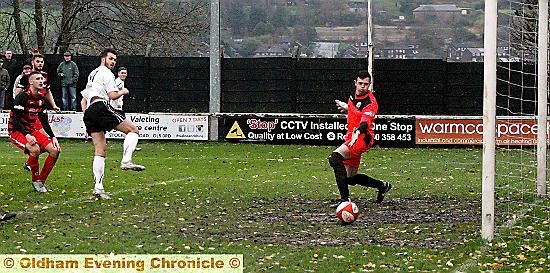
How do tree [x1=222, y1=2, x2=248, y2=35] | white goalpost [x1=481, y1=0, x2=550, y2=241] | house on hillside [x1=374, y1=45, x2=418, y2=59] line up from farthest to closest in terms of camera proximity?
tree [x1=222, y1=2, x2=248, y2=35]
house on hillside [x1=374, y1=45, x2=418, y2=59]
white goalpost [x1=481, y1=0, x2=550, y2=241]

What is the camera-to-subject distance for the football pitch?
34.9ft

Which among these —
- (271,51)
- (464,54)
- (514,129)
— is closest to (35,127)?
(514,129)

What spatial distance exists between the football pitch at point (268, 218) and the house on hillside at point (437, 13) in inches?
624

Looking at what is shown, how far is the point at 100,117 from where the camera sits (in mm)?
15883

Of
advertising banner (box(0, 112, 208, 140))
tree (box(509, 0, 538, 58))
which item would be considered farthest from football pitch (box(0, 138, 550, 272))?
advertising banner (box(0, 112, 208, 140))

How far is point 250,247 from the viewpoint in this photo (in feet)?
36.6

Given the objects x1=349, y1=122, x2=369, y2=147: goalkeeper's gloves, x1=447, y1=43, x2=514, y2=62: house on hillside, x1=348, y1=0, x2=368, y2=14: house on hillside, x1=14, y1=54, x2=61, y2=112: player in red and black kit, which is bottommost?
x1=349, y1=122, x2=369, y2=147: goalkeeper's gloves

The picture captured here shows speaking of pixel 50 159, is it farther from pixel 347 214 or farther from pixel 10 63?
pixel 10 63

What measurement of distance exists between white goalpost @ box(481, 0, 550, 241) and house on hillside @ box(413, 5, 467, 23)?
9.99 metres

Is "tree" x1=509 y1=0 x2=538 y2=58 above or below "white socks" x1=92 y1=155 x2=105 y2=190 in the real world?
above

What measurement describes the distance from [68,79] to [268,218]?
1852cm

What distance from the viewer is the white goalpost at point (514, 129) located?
11594mm

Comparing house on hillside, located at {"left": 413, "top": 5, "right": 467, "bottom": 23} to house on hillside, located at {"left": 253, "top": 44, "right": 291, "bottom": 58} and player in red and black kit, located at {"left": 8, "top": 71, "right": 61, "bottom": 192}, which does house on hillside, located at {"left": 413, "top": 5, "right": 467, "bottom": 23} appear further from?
player in red and black kit, located at {"left": 8, "top": 71, "right": 61, "bottom": 192}

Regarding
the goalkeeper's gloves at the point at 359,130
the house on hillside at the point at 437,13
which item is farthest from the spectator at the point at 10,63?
the goalkeeper's gloves at the point at 359,130
